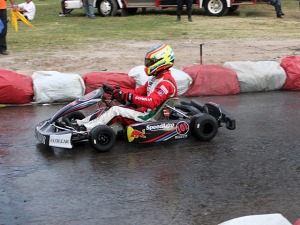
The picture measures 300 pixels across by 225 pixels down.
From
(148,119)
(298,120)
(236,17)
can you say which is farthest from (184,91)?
(236,17)

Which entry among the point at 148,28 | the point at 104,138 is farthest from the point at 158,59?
the point at 148,28

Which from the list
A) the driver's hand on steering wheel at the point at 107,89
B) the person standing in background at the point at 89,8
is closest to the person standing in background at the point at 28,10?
the person standing in background at the point at 89,8

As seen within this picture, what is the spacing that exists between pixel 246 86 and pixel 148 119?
3.77 meters

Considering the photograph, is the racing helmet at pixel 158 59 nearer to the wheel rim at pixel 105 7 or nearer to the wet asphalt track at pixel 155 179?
the wet asphalt track at pixel 155 179

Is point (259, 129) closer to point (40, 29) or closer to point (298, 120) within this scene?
point (298, 120)

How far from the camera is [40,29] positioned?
59.1 ft

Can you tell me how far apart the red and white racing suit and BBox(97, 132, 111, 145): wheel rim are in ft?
0.74

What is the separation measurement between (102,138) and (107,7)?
15.0 m

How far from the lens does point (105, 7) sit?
20.8 meters

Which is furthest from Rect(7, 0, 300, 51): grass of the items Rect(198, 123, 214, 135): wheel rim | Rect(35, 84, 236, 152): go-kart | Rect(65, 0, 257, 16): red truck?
Rect(198, 123, 214, 135): wheel rim

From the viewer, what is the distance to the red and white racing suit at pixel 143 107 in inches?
263

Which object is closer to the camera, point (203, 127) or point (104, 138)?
point (104, 138)

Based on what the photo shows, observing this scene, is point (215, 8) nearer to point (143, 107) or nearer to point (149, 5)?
point (149, 5)

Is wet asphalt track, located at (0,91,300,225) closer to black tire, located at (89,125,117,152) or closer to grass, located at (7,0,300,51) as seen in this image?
black tire, located at (89,125,117,152)
